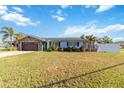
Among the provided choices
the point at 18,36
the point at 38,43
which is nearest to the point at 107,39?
the point at 38,43

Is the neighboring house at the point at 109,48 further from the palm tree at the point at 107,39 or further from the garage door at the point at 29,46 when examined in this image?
the palm tree at the point at 107,39

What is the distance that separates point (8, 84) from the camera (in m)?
5.45

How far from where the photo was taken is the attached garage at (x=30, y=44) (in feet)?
76.7

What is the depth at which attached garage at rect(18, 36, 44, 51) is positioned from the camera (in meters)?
23.4

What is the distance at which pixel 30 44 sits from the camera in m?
23.6

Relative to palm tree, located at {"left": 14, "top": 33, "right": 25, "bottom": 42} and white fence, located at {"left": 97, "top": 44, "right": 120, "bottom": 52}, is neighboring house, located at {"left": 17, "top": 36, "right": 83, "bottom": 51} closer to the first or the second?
palm tree, located at {"left": 14, "top": 33, "right": 25, "bottom": 42}

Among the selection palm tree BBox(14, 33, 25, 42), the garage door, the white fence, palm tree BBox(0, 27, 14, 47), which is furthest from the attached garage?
the white fence

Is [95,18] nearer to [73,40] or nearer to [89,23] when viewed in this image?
[89,23]

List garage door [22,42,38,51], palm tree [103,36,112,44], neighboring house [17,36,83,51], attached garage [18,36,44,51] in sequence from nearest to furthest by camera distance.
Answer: neighboring house [17,36,83,51] → attached garage [18,36,44,51] → garage door [22,42,38,51] → palm tree [103,36,112,44]

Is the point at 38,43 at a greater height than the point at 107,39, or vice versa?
the point at 107,39

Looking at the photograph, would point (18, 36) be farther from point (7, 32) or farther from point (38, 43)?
point (38, 43)

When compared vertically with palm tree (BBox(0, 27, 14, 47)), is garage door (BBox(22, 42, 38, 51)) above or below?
below
